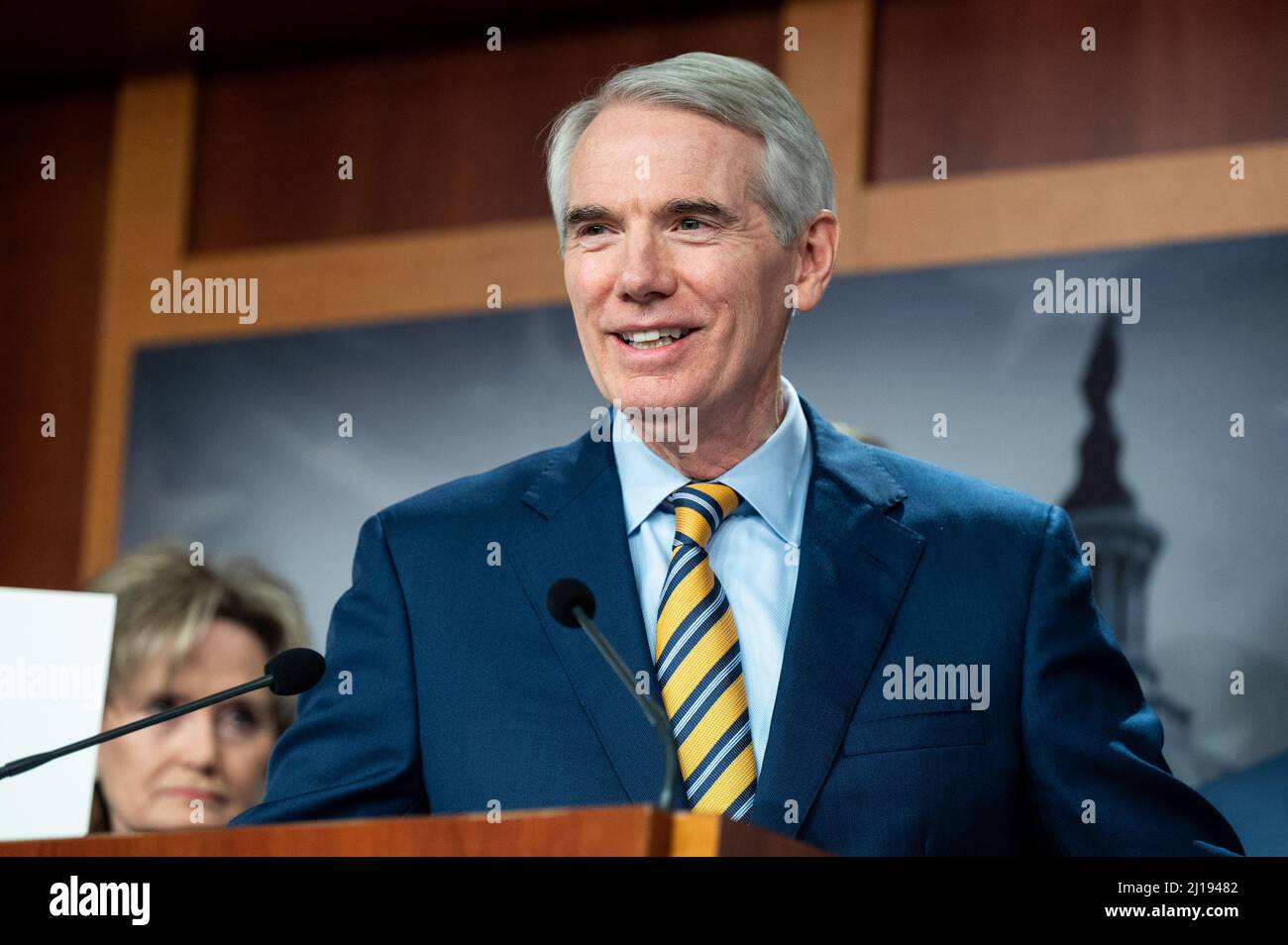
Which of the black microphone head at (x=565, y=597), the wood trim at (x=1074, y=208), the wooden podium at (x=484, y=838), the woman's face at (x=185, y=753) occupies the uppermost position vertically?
the wood trim at (x=1074, y=208)

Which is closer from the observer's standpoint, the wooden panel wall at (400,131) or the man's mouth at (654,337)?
the man's mouth at (654,337)

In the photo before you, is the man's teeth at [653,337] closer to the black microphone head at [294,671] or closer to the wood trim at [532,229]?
the black microphone head at [294,671]

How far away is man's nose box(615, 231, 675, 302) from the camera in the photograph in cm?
229

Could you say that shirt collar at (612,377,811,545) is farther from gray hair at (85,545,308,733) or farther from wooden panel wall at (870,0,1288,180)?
wooden panel wall at (870,0,1288,180)

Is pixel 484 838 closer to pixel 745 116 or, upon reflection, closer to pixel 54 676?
pixel 745 116

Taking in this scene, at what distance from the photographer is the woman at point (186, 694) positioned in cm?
396

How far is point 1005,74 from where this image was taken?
176 inches

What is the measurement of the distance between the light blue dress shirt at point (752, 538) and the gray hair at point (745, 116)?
32 centimetres

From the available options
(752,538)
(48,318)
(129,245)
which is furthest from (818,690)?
(48,318)

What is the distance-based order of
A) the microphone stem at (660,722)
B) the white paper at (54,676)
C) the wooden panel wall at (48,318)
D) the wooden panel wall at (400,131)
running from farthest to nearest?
the wooden panel wall at (48,318)
the wooden panel wall at (400,131)
the white paper at (54,676)
the microphone stem at (660,722)

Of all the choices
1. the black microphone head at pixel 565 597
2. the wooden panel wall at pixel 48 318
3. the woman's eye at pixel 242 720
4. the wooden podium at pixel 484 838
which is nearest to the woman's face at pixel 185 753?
the woman's eye at pixel 242 720

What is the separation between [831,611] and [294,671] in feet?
2.20

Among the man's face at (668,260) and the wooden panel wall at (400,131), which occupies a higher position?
the wooden panel wall at (400,131)
